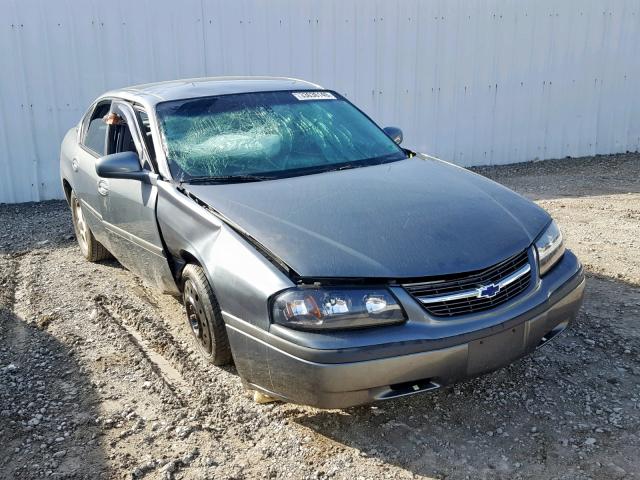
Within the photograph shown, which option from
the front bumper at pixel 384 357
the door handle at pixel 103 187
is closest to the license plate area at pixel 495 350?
the front bumper at pixel 384 357

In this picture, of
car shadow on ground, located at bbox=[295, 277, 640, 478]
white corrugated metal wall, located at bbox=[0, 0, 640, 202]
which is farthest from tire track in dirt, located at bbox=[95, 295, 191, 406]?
white corrugated metal wall, located at bbox=[0, 0, 640, 202]

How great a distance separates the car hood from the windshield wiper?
84 mm

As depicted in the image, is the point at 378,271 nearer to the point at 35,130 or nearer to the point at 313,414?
the point at 313,414

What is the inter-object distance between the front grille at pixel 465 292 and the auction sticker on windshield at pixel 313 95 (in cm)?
216

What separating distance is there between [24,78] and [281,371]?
6785 millimetres

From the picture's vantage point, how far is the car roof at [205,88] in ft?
14.3

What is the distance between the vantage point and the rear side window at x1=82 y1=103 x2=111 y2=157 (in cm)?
497

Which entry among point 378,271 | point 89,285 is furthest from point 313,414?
point 89,285

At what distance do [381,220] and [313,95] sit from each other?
1812 mm

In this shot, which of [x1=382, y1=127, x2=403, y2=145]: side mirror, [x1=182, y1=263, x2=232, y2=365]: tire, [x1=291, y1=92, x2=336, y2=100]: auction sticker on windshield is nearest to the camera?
[x1=182, y1=263, x2=232, y2=365]: tire

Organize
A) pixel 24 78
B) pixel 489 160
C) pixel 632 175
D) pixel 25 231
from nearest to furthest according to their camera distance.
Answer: pixel 25 231
pixel 24 78
pixel 632 175
pixel 489 160

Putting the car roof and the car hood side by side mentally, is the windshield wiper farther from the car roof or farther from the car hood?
the car roof

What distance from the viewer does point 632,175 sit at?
920cm

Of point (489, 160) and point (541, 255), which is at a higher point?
point (541, 255)
